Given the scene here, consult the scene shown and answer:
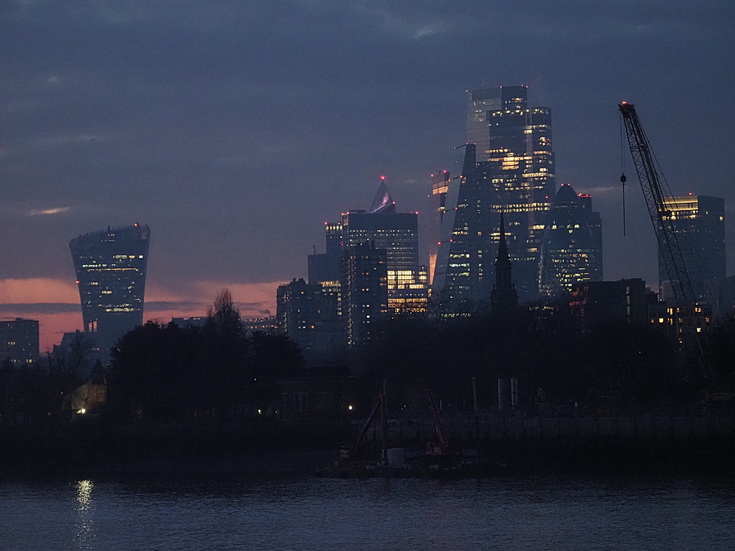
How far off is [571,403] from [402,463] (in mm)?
39129

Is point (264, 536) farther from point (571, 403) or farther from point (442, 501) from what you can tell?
point (571, 403)

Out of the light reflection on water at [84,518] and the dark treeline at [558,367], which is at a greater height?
the dark treeline at [558,367]

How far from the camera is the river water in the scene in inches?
3191

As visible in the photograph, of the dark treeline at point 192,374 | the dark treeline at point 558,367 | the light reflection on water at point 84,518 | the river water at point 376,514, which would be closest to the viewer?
the river water at point 376,514

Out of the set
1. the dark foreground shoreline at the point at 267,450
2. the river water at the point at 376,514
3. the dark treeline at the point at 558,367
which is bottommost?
the river water at the point at 376,514

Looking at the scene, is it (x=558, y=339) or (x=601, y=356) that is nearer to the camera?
(x=601, y=356)

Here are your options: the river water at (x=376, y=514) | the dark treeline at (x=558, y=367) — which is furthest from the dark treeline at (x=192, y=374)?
the river water at (x=376, y=514)

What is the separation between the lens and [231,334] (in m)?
179

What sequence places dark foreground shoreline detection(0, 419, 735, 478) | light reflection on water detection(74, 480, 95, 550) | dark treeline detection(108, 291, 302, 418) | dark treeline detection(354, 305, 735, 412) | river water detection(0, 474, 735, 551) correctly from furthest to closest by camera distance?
dark treeline detection(108, 291, 302, 418)
dark treeline detection(354, 305, 735, 412)
dark foreground shoreline detection(0, 419, 735, 478)
light reflection on water detection(74, 480, 95, 550)
river water detection(0, 474, 735, 551)

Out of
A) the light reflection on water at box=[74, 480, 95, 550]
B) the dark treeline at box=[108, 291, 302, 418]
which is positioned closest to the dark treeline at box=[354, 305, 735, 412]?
the dark treeline at box=[108, 291, 302, 418]

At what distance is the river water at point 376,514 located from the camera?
81.1 m

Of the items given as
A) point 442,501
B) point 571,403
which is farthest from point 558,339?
point 442,501

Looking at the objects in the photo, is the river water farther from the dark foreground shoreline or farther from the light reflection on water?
the dark foreground shoreline

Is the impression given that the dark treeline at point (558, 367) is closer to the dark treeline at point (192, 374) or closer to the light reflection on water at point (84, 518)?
the dark treeline at point (192, 374)
